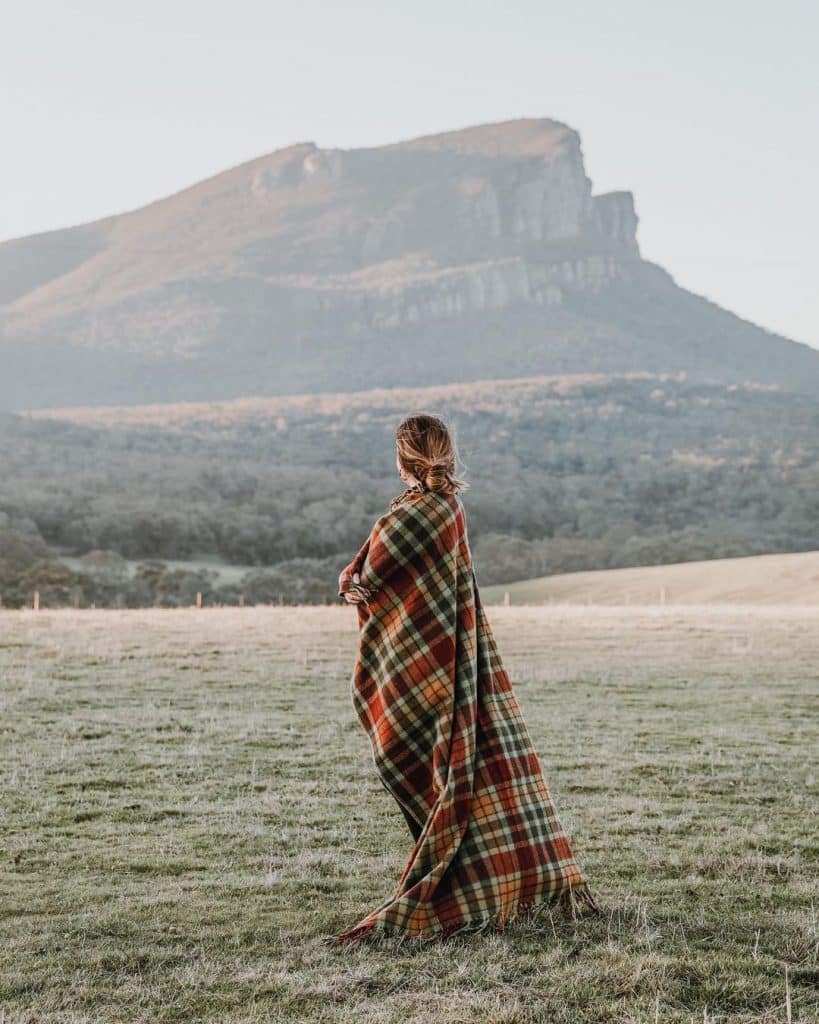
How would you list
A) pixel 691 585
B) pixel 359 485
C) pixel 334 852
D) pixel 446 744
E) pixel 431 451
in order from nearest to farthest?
pixel 446 744, pixel 431 451, pixel 334 852, pixel 691 585, pixel 359 485

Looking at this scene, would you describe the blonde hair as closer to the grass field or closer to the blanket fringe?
the blanket fringe

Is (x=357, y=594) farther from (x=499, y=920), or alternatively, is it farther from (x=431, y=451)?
(x=499, y=920)

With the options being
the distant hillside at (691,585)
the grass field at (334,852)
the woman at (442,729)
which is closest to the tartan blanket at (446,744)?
the woman at (442,729)

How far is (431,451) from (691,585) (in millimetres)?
40640

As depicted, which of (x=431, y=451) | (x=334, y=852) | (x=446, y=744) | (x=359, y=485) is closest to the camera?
(x=446, y=744)

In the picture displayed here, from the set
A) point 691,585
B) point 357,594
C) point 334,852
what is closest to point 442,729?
point 357,594

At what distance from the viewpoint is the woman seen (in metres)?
5.95

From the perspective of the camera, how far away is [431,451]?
20.8 ft

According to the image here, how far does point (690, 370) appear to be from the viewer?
185000 mm

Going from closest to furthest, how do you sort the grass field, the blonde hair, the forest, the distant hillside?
1. the grass field
2. the blonde hair
3. the distant hillside
4. the forest

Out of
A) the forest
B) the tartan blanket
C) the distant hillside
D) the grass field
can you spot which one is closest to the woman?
the tartan blanket

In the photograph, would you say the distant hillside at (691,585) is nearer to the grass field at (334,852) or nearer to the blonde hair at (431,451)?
the grass field at (334,852)

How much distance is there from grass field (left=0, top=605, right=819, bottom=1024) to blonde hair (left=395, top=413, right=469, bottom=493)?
7.32ft

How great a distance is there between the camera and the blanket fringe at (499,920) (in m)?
5.84
